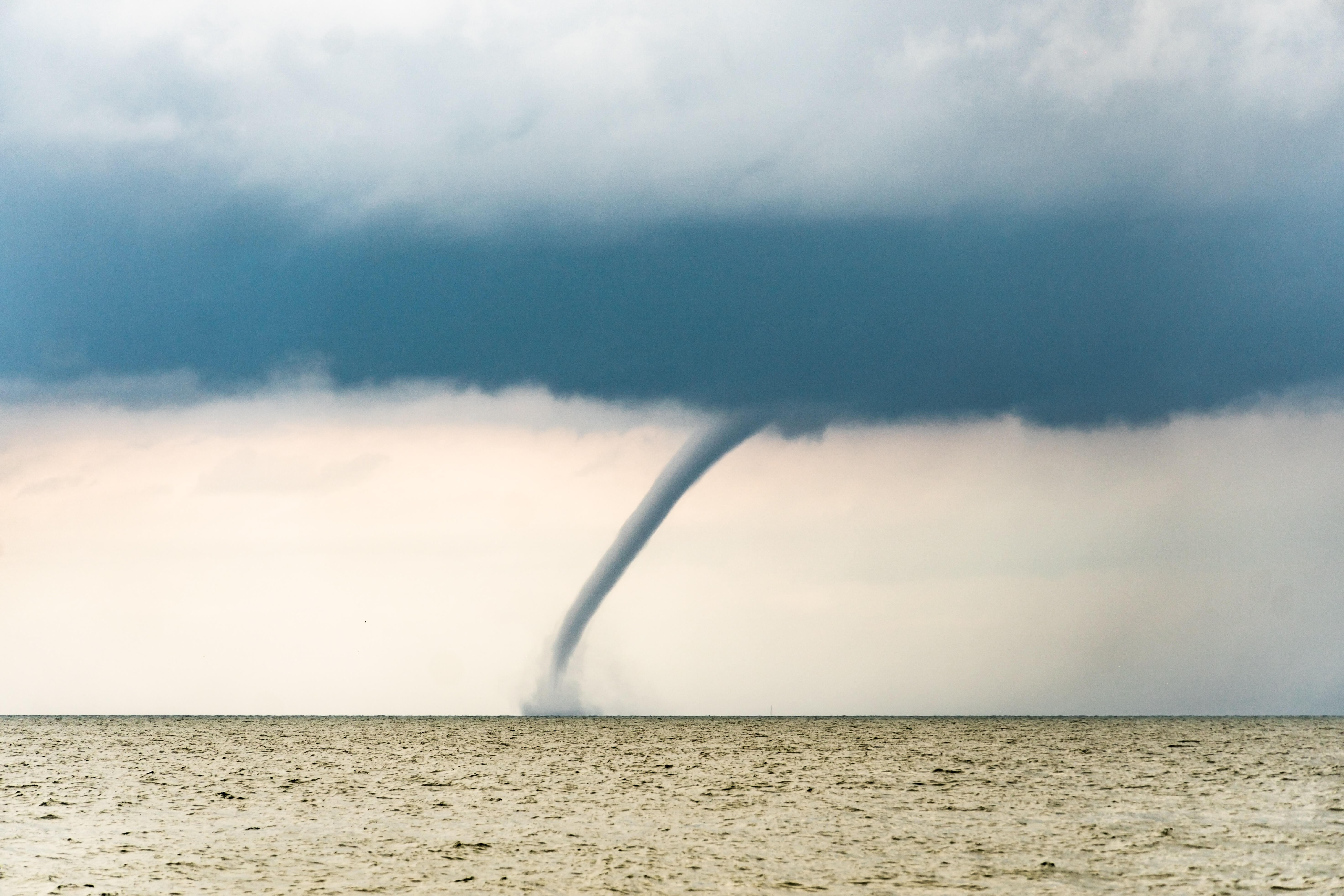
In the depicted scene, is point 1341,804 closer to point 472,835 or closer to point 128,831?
point 472,835

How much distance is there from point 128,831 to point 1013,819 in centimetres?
3101

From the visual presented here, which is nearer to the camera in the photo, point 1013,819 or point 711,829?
point 711,829

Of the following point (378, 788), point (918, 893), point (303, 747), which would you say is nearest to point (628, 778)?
point (378, 788)

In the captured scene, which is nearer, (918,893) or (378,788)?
(918,893)

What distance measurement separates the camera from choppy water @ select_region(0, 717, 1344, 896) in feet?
98.4

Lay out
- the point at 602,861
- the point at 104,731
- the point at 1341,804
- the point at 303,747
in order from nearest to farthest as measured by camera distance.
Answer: the point at 602,861 < the point at 1341,804 < the point at 303,747 < the point at 104,731

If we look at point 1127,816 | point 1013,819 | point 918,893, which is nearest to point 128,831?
point 918,893

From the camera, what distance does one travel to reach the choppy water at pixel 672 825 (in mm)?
30000

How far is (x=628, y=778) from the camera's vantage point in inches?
2766

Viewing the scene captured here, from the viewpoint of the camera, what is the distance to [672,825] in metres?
43.3

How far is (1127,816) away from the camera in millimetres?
45188

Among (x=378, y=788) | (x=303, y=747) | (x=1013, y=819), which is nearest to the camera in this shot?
(x=1013, y=819)

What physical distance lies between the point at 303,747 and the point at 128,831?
264 ft

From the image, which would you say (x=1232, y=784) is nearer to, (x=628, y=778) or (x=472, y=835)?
(x=628, y=778)
